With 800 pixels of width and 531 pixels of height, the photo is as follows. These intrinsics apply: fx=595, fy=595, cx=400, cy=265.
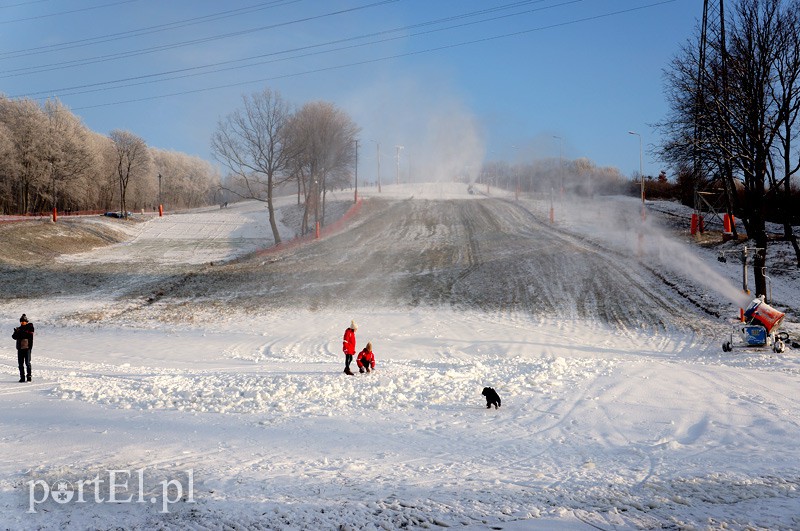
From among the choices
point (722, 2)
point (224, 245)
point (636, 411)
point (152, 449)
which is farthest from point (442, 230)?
point (152, 449)

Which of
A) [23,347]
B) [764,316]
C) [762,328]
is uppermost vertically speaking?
[764,316]

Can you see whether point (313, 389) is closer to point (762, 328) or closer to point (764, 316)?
point (762, 328)

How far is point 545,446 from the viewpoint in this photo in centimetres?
1089

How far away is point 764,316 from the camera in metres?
20.6

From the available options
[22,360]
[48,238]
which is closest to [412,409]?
[22,360]

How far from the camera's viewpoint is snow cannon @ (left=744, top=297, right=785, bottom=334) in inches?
808

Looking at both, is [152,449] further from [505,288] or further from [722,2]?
[722,2]

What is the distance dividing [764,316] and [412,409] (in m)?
14.5

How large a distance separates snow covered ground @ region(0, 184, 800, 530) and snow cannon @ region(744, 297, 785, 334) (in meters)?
1.07

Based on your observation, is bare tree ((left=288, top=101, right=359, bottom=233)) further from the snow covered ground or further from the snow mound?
the snow mound

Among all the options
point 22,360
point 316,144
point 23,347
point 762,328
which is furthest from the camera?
point 316,144

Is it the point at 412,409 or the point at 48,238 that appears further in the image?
the point at 48,238

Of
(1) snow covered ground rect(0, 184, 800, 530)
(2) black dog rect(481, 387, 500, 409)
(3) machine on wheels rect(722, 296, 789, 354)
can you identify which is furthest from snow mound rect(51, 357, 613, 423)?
(3) machine on wheels rect(722, 296, 789, 354)

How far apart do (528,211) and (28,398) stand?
6223 centimetres
